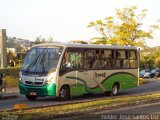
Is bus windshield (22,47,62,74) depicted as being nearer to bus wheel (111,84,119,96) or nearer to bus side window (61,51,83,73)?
bus side window (61,51,83,73)

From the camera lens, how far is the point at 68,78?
2434 centimetres

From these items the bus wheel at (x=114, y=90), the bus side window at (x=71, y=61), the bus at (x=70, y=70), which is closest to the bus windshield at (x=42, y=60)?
the bus at (x=70, y=70)

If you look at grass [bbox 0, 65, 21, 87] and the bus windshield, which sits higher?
the bus windshield

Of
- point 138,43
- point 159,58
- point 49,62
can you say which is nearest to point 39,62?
point 49,62

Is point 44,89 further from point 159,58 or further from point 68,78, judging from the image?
point 159,58

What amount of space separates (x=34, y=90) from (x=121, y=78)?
7.39 meters

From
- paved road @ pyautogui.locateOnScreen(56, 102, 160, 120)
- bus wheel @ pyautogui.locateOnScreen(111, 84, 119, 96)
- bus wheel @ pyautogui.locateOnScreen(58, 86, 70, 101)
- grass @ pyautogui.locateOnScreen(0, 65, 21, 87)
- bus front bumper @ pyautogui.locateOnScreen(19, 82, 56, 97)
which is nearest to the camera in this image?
paved road @ pyautogui.locateOnScreen(56, 102, 160, 120)

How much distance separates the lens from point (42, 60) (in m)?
23.7

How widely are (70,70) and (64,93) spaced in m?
1.25

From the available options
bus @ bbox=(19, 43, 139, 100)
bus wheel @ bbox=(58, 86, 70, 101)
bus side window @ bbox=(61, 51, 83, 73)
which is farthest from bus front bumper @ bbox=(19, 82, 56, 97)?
bus side window @ bbox=(61, 51, 83, 73)

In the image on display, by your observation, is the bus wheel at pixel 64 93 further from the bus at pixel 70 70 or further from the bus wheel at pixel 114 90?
the bus wheel at pixel 114 90

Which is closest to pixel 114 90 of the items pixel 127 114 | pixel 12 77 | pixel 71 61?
pixel 71 61

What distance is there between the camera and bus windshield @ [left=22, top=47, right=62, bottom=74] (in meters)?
23.6

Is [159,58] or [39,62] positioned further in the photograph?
[159,58]
